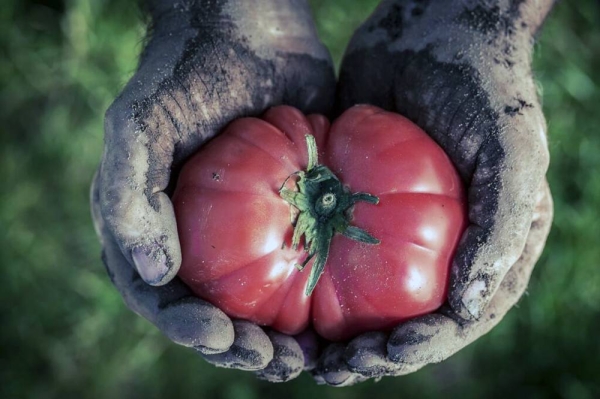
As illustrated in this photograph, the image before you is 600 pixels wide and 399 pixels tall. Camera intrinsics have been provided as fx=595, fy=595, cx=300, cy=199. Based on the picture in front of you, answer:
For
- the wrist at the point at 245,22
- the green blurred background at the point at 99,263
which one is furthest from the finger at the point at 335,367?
the green blurred background at the point at 99,263

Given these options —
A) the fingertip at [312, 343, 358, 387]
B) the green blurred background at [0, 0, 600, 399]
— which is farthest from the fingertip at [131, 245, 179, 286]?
the green blurred background at [0, 0, 600, 399]

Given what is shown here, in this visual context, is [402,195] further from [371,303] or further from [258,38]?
[258,38]

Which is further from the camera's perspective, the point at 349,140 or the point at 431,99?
the point at 431,99

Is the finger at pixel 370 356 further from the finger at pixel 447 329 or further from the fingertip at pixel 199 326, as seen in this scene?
the fingertip at pixel 199 326

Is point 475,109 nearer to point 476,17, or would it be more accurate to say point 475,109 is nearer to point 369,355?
point 476,17

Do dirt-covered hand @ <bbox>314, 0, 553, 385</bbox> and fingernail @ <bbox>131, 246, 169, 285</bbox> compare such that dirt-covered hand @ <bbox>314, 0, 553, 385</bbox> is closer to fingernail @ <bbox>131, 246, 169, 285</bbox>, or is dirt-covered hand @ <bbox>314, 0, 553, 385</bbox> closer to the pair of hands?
the pair of hands

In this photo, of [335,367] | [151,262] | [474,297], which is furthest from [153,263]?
[474,297]

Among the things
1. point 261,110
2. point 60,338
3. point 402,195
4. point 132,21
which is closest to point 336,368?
point 402,195
